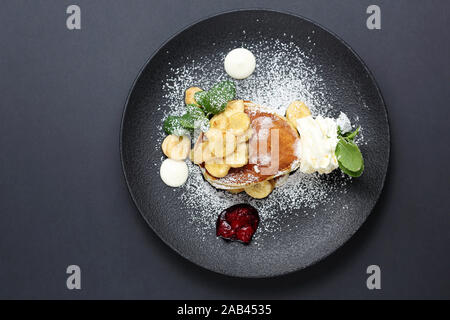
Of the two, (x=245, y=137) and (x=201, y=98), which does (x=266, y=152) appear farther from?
(x=201, y=98)

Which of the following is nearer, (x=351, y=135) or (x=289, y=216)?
(x=351, y=135)

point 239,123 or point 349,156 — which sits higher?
point 239,123

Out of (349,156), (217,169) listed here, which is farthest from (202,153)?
(349,156)

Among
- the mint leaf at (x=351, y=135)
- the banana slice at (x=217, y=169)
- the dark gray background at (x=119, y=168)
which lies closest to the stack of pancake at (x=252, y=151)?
the banana slice at (x=217, y=169)

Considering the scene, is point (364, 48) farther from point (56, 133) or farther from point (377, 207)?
point (56, 133)

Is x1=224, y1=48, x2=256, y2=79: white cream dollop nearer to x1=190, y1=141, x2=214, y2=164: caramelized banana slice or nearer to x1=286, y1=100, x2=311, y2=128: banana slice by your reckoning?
x1=286, y1=100, x2=311, y2=128: banana slice

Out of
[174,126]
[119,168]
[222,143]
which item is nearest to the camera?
[222,143]

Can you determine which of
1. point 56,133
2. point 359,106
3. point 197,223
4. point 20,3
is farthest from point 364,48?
point 20,3

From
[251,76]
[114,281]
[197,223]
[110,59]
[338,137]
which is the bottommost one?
[114,281]
